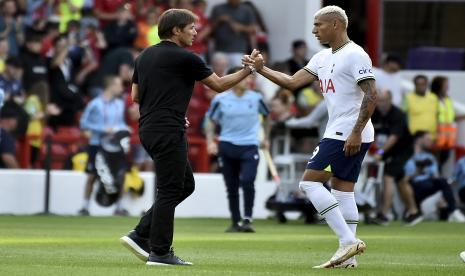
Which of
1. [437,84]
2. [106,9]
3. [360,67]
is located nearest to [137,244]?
[360,67]

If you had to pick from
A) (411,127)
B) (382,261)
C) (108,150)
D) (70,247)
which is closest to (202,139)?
(108,150)

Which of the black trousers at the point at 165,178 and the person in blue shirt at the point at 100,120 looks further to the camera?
the person in blue shirt at the point at 100,120

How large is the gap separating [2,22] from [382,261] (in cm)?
1286

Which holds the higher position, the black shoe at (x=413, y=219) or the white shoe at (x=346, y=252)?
Answer: the white shoe at (x=346, y=252)

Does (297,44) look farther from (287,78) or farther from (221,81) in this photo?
(221,81)

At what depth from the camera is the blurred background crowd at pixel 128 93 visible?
22953 millimetres

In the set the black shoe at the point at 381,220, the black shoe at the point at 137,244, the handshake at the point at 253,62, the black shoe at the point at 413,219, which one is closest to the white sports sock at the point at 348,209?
the handshake at the point at 253,62

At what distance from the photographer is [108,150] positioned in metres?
23.0

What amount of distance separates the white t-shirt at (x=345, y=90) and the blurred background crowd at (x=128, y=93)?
9061mm

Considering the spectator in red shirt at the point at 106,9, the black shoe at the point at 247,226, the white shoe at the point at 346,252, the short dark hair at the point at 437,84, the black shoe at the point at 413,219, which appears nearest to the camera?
the white shoe at the point at 346,252

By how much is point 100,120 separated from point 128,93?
185 centimetres

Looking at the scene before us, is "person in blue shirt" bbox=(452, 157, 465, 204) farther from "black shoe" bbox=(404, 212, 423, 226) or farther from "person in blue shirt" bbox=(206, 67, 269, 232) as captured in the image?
"person in blue shirt" bbox=(206, 67, 269, 232)

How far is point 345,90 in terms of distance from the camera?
12.2 metres

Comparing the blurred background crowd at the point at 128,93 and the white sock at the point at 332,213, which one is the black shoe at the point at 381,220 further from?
the white sock at the point at 332,213
